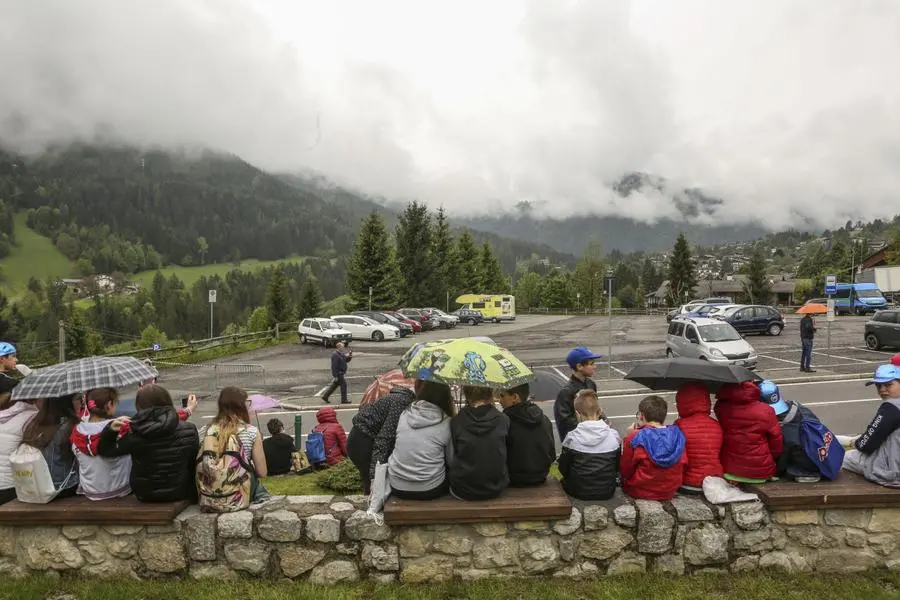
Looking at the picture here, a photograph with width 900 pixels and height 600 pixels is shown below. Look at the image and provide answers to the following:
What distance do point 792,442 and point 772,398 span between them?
0.40m

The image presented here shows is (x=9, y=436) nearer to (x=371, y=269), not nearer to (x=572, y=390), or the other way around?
(x=572, y=390)

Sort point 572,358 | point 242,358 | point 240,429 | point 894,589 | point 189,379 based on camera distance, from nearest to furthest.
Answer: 1. point 894,589
2. point 240,429
3. point 572,358
4. point 189,379
5. point 242,358

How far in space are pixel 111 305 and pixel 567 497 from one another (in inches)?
6476

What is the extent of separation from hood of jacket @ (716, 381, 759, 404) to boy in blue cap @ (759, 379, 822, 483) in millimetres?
248

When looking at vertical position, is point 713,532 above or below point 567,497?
below

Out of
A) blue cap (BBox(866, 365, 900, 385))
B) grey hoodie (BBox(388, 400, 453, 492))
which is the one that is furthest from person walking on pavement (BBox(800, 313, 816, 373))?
grey hoodie (BBox(388, 400, 453, 492))

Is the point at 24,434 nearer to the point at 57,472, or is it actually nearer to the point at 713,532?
the point at 57,472

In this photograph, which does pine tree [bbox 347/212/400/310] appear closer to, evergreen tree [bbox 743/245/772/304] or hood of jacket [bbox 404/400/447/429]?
hood of jacket [bbox 404/400/447/429]

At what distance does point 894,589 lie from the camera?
158 inches

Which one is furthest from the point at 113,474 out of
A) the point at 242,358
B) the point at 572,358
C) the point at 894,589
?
the point at 242,358

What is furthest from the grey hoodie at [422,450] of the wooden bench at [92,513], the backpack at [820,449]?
the backpack at [820,449]

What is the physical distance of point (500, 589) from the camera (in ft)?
12.9

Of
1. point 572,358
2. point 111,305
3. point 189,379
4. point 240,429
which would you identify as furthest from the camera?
point 111,305

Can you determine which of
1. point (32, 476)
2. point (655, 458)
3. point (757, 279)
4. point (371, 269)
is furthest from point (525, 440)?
point (757, 279)
